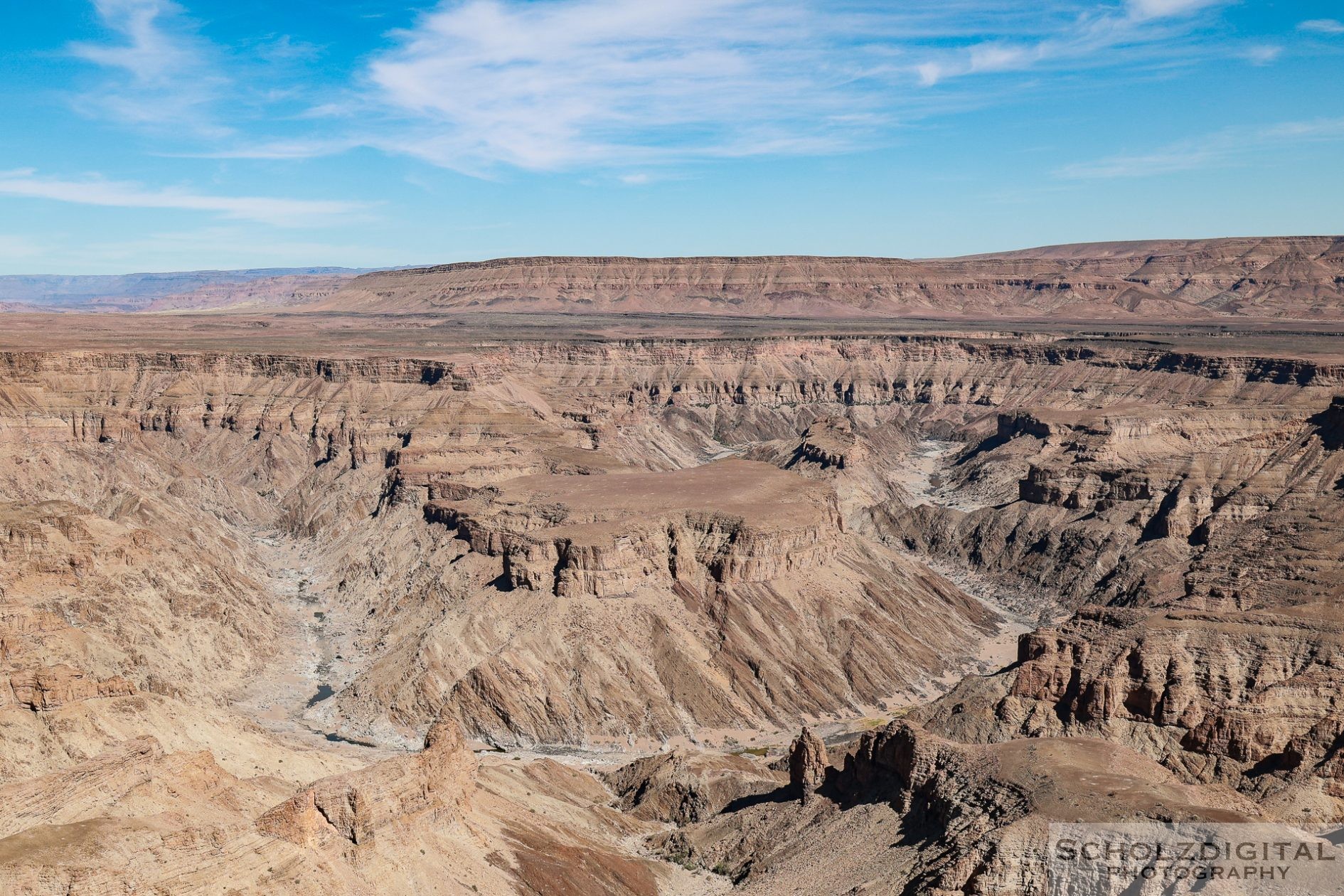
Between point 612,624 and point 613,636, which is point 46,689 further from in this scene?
point 612,624

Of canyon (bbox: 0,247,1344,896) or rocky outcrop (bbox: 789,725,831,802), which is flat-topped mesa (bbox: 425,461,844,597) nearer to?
canyon (bbox: 0,247,1344,896)

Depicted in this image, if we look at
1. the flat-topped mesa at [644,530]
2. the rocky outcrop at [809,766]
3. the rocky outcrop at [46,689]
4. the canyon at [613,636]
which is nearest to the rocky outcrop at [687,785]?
the canyon at [613,636]

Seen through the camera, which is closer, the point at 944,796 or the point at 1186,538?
the point at 944,796

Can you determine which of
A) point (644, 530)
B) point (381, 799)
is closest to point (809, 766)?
point (381, 799)

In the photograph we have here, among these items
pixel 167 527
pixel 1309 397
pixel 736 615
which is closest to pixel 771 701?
pixel 736 615

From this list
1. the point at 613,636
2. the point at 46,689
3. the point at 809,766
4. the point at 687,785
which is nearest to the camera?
the point at 46,689

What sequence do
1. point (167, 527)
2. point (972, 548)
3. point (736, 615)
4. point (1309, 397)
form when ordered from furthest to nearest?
1. point (1309, 397)
2. point (972, 548)
3. point (167, 527)
4. point (736, 615)

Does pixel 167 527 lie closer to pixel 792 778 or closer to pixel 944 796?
pixel 792 778
